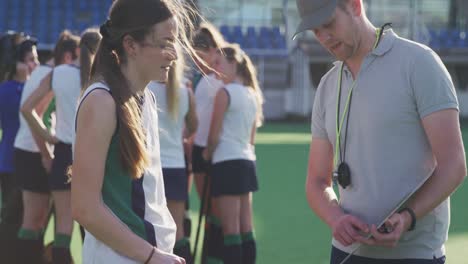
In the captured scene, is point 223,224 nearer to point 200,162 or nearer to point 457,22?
point 200,162

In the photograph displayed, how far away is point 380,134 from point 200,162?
3.71m

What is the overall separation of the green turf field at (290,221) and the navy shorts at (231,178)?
76 cm

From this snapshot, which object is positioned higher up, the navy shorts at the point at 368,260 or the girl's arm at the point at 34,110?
the navy shorts at the point at 368,260

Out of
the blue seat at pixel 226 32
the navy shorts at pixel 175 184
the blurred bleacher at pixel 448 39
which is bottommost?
the blurred bleacher at pixel 448 39

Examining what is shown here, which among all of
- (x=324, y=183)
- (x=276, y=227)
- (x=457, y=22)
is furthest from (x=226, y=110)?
(x=457, y=22)

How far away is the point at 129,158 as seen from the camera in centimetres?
240

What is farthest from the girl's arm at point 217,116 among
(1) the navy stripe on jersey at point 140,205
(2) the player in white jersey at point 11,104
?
(1) the navy stripe on jersey at point 140,205

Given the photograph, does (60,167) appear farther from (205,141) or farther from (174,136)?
(205,141)

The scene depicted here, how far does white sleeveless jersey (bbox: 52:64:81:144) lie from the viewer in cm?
544

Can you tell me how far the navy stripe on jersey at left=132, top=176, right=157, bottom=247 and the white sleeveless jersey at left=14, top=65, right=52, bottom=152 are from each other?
3494 mm

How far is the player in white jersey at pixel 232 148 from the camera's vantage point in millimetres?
5918

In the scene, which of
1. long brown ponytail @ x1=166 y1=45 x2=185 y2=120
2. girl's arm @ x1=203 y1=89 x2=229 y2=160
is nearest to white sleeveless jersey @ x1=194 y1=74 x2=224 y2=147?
girl's arm @ x1=203 y1=89 x2=229 y2=160

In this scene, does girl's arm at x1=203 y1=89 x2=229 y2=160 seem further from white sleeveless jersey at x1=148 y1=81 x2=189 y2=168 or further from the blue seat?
the blue seat

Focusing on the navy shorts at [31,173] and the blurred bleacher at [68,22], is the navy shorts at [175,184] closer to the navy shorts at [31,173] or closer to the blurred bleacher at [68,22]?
the navy shorts at [31,173]
